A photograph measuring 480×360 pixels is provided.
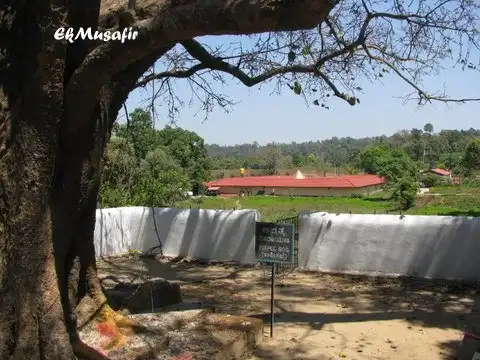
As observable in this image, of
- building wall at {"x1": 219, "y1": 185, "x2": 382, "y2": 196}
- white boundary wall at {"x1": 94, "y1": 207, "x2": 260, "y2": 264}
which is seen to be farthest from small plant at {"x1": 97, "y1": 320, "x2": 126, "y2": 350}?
building wall at {"x1": 219, "y1": 185, "x2": 382, "y2": 196}

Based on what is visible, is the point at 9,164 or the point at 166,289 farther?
the point at 166,289

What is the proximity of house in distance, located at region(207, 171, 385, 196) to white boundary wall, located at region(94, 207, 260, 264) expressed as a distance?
61.4 m

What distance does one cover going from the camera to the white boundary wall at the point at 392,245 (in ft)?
33.5

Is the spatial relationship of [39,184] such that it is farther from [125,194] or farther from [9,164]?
[125,194]

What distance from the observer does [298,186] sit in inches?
3150

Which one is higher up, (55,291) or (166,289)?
(55,291)

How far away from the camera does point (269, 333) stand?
24.1ft

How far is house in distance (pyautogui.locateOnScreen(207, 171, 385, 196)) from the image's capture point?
78.2 m

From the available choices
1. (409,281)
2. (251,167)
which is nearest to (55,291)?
(409,281)

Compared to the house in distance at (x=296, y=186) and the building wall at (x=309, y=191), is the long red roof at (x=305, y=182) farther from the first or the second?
the building wall at (x=309, y=191)

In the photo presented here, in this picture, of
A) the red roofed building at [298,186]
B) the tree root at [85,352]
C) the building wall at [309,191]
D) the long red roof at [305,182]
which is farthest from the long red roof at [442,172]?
the tree root at [85,352]

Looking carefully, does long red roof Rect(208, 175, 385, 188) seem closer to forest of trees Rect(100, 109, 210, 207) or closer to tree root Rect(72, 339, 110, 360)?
forest of trees Rect(100, 109, 210, 207)

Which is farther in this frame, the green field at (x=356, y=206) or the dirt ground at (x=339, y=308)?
the green field at (x=356, y=206)

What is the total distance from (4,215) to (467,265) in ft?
28.3
